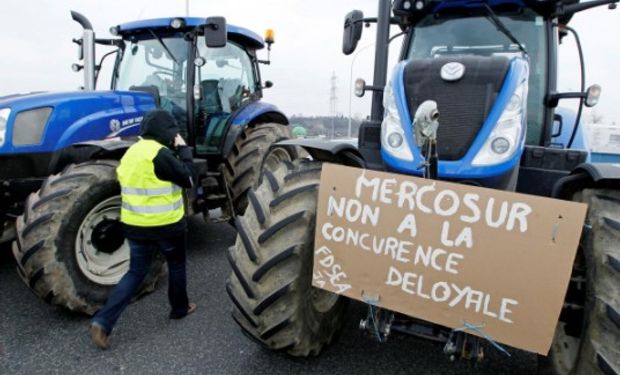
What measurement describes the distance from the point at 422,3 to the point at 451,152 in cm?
138

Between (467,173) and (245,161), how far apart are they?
2892 millimetres

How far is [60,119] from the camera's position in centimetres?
361

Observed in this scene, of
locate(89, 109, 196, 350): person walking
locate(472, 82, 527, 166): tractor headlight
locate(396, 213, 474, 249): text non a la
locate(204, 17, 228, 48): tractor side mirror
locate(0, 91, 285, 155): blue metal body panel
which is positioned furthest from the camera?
locate(204, 17, 228, 48): tractor side mirror

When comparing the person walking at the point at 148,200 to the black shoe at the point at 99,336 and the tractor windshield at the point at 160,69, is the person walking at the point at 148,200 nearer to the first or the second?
the black shoe at the point at 99,336

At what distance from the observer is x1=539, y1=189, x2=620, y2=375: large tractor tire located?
5.51ft

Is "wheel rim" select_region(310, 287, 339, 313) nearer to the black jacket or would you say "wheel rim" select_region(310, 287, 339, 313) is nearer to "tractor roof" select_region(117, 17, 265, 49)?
the black jacket

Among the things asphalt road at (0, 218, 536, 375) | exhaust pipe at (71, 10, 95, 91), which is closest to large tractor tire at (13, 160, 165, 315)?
asphalt road at (0, 218, 536, 375)

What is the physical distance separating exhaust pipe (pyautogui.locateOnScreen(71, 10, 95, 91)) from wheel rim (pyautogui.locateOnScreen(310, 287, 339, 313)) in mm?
3180

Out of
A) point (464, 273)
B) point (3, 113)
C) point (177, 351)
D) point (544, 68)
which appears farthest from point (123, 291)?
point (544, 68)

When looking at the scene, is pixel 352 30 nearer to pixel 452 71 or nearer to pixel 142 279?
pixel 452 71

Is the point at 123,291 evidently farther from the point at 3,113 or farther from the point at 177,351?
the point at 3,113

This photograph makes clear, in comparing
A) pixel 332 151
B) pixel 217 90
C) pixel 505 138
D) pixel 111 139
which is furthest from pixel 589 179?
pixel 217 90

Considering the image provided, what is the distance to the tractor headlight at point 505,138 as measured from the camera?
7.75ft

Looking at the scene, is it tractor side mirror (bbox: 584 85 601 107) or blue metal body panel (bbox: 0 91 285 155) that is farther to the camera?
blue metal body panel (bbox: 0 91 285 155)
